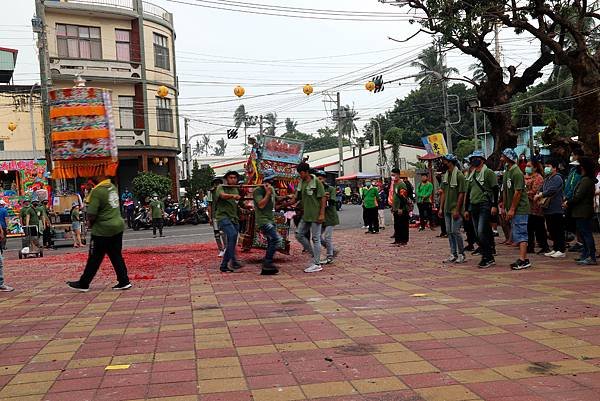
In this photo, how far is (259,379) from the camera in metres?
4.01

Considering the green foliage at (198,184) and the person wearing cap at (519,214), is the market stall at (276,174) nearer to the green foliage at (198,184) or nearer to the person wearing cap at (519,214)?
the person wearing cap at (519,214)

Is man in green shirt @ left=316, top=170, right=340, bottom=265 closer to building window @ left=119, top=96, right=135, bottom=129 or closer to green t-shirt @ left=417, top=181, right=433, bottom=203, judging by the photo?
green t-shirt @ left=417, top=181, right=433, bottom=203

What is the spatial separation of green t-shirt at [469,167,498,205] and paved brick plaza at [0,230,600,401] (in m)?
1.06

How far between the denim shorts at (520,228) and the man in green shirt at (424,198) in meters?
7.74

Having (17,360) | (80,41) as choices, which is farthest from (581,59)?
(80,41)

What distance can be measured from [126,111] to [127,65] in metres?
2.43

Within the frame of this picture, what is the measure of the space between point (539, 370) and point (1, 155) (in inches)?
1007

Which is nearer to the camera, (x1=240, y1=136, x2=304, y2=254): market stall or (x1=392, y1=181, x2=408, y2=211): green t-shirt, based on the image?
(x1=240, y1=136, x2=304, y2=254): market stall

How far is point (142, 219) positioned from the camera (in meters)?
26.3

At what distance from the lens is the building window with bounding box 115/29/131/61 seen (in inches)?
1237

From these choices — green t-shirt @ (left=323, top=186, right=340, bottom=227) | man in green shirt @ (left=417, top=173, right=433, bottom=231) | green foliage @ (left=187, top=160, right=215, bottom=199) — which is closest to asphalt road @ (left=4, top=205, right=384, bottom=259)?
man in green shirt @ (left=417, top=173, right=433, bottom=231)

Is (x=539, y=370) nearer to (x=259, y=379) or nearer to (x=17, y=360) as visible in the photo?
(x=259, y=379)

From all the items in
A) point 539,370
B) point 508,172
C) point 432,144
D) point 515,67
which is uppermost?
point 515,67

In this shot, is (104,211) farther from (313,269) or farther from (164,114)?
(164,114)
